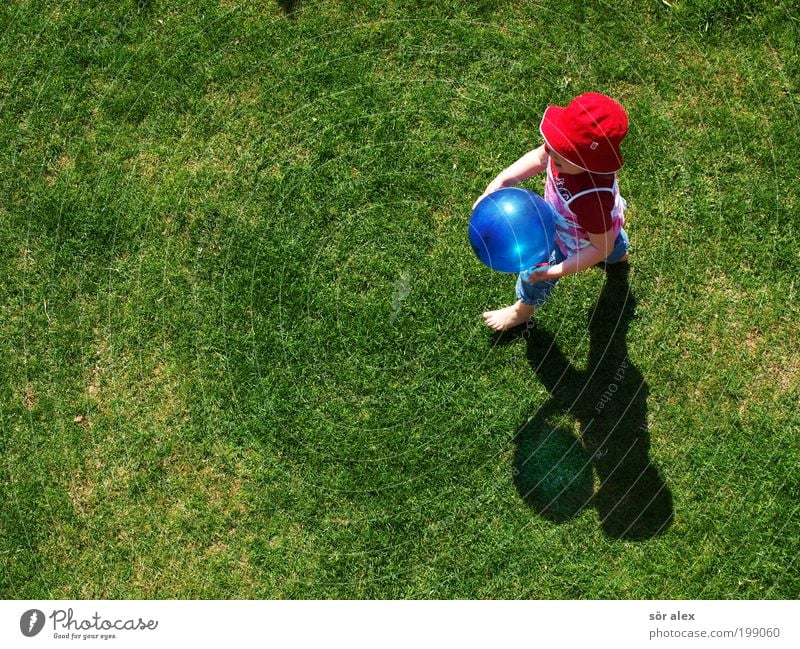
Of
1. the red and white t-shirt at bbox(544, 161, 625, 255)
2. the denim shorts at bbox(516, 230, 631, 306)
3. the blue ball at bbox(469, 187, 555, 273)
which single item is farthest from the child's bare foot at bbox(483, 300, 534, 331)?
the blue ball at bbox(469, 187, 555, 273)

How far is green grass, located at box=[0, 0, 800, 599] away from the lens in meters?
6.76

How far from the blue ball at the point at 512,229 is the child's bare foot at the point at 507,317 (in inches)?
43.2

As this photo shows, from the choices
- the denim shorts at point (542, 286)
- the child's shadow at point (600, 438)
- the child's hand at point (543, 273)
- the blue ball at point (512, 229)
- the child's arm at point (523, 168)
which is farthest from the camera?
the child's shadow at point (600, 438)

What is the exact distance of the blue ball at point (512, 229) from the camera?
5.50 m

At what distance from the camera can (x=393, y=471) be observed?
272 inches

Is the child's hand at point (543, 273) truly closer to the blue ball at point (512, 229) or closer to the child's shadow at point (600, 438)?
the blue ball at point (512, 229)

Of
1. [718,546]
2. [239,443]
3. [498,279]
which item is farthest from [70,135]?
[718,546]

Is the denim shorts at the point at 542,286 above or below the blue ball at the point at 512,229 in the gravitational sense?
below

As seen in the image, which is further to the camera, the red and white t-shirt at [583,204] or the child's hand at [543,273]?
the child's hand at [543,273]

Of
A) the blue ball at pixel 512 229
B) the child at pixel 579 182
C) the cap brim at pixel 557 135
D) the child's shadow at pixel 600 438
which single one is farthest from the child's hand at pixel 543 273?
the child's shadow at pixel 600 438

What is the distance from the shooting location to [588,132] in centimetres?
511

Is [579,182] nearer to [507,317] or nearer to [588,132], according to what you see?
[588,132]

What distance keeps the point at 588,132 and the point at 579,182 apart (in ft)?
1.80

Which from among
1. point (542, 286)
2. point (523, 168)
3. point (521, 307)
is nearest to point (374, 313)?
point (521, 307)
